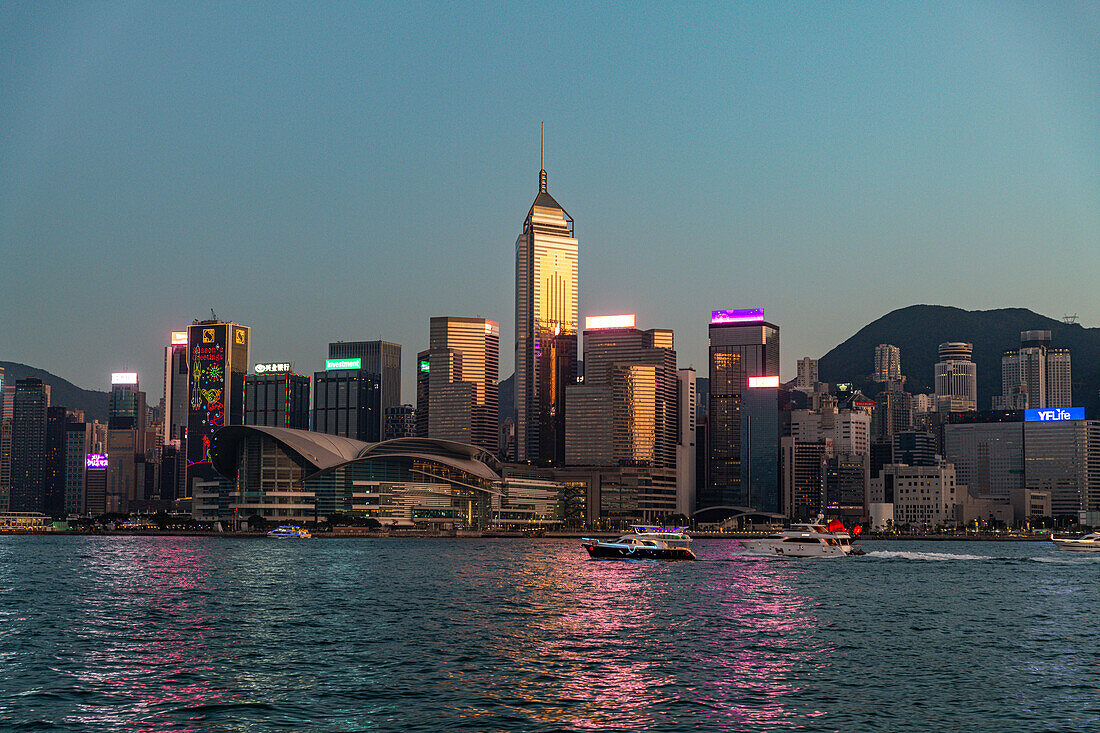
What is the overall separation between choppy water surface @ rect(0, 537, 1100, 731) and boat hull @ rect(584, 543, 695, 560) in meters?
37.8

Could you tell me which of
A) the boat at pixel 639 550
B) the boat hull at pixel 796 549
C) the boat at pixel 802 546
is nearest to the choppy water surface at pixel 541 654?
the boat at pixel 639 550

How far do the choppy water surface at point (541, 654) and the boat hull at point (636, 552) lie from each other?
1487 inches

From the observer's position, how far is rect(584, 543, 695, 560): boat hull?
148625mm

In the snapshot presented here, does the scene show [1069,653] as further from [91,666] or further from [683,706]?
[91,666]

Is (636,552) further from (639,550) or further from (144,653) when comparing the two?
(144,653)

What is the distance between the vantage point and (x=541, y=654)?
188ft

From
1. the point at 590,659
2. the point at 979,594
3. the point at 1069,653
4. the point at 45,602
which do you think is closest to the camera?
the point at 590,659

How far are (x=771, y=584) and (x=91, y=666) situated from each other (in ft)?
221

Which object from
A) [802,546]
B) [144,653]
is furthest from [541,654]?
[802,546]

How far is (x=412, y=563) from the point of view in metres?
145

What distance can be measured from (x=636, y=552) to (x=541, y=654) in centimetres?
9499

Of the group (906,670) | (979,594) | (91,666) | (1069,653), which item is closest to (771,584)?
(979,594)

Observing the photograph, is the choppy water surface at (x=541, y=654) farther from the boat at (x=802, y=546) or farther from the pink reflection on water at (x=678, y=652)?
the boat at (x=802, y=546)

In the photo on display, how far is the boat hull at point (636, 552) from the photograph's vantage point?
488ft
